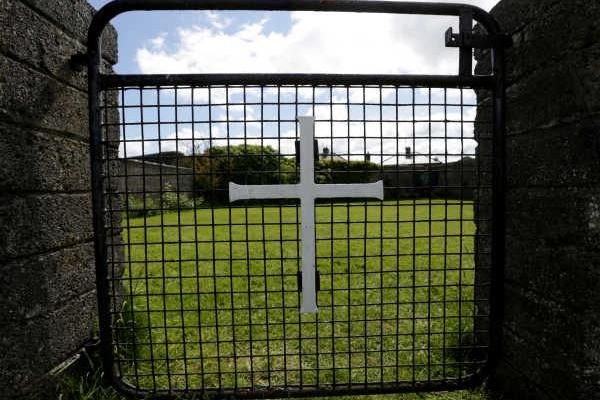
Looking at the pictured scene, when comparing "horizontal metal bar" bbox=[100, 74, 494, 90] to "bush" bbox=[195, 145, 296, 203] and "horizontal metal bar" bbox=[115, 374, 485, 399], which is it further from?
"horizontal metal bar" bbox=[115, 374, 485, 399]

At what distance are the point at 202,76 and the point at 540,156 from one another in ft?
5.87

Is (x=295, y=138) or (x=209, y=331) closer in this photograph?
(x=295, y=138)

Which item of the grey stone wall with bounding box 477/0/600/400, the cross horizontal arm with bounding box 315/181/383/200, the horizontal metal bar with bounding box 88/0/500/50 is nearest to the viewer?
the grey stone wall with bounding box 477/0/600/400

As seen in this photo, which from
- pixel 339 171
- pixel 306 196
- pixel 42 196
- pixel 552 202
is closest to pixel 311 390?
pixel 306 196

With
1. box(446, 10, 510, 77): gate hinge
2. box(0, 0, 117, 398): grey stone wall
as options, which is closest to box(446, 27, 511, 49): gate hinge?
box(446, 10, 510, 77): gate hinge

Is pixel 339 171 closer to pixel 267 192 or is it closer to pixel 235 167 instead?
pixel 267 192

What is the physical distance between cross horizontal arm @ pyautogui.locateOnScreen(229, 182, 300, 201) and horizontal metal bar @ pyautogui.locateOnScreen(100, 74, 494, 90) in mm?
578

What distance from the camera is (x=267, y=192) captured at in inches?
85.2

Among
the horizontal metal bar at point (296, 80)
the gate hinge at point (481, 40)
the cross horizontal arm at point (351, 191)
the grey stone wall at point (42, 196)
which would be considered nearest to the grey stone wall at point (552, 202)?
the gate hinge at point (481, 40)

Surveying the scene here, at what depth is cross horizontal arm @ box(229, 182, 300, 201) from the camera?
213 cm

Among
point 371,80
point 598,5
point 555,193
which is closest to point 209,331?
point 371,80

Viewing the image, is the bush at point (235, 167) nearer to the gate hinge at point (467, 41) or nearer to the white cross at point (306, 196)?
the white cross at point (306, 196)

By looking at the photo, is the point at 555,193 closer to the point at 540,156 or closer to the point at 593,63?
the point at 540,156

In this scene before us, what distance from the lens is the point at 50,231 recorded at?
184 cm
